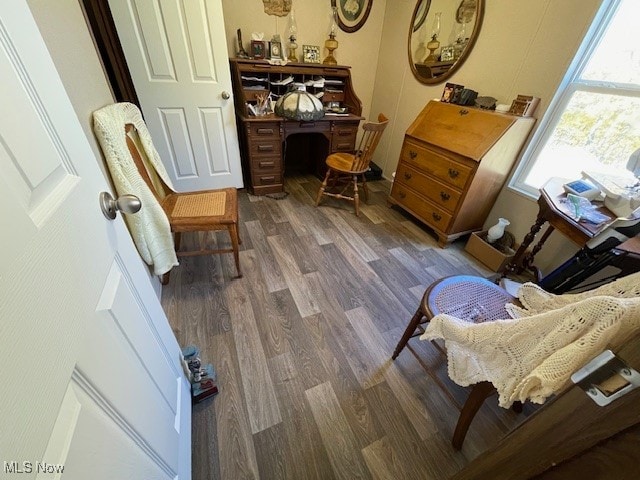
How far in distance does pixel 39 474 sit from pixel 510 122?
2.44m

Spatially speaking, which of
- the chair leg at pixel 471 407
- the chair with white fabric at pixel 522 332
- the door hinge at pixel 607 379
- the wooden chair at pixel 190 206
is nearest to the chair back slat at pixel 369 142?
the wooden chair at pixel 190 206

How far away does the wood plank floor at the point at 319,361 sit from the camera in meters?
1.01

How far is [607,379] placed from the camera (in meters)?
0.34

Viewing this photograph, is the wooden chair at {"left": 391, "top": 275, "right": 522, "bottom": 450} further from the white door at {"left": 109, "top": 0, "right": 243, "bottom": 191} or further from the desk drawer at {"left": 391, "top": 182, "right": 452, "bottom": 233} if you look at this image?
the white door at {"left": 109, "top": 0, "right": 243, "bottom": 191}

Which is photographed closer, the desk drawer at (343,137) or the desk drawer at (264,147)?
the desk drawer at (264,147)

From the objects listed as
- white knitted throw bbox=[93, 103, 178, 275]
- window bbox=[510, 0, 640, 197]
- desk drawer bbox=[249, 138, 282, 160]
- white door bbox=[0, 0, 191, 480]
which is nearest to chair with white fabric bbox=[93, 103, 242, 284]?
white knitted throw bbox=[93, 103, 178, 275]

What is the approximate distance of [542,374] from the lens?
0.52m

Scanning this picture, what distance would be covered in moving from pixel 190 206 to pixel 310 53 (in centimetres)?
220

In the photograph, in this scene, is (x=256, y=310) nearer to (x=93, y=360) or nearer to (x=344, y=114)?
(x=93, y=360)

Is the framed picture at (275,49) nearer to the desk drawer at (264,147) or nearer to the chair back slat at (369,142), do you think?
the desk drawer at (264,147)

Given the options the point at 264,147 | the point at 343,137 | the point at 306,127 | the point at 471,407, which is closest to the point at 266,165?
the point at 264,147

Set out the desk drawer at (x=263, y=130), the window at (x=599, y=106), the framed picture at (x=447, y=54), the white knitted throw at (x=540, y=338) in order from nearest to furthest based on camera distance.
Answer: the white knitted throw at (x=540, y=338) → the window at (x=599, y=106) → the framed picture at (x=447, y=54) → the desk drawer at (x=263, y=130)

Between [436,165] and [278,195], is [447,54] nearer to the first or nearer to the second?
[436,165]

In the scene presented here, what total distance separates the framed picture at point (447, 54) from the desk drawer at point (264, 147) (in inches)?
66.8
